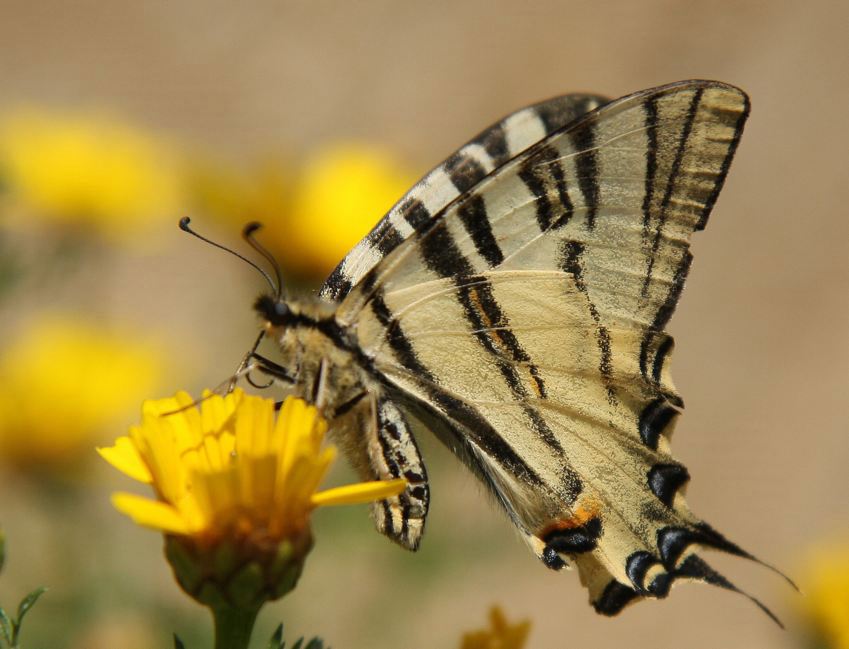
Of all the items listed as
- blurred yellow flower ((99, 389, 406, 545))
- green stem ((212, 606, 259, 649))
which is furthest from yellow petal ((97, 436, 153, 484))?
green stem ((212, 606, 259, 649))

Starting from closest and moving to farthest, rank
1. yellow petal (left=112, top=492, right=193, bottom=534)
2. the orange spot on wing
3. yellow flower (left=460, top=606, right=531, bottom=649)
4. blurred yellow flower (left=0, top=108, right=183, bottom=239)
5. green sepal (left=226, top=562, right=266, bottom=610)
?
yellow petal (left=112, top=492, right=193, bottom=534) < green sepal (left=226, top=562, right=266, bottom=610) < yellow flower (left=460, top=606, right=531, bottom=649) < the orange spot on wing < blurred yellow flower (left=0, top=108, right=183, bottom=239)

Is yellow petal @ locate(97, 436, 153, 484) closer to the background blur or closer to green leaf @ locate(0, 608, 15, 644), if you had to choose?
green leaf @ locate(0, 608, 15, 644)

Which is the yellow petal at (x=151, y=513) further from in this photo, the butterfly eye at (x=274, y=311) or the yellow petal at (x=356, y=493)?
the butterfly eye at (x=274, y=311)

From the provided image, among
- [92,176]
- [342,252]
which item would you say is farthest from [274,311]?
[92,176]

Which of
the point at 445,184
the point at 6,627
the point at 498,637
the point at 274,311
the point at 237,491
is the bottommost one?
the point at 498,637

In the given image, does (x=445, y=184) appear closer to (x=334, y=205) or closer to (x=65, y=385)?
(x=334, y=205)

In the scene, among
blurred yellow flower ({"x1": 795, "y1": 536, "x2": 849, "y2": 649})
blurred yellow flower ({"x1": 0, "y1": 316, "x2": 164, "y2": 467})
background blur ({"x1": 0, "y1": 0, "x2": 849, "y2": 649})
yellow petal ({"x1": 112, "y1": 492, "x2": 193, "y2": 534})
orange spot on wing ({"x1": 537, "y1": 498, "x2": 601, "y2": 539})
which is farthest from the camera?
background blur ({"x1": 0, "y1": 0, "x2": 849, "y2": 649})
